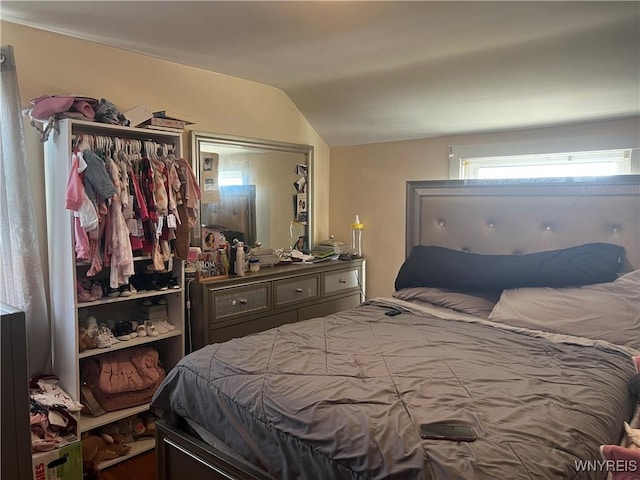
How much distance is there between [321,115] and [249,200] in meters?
0.96

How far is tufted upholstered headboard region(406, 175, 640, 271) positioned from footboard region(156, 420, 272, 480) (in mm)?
2097

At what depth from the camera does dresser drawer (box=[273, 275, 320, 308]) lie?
3.16 meters

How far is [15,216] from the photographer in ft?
7.41

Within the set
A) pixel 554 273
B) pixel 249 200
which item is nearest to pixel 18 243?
pixel 249 200

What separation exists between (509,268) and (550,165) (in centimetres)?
84

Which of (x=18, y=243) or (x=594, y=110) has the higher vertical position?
(x=594, y=110)

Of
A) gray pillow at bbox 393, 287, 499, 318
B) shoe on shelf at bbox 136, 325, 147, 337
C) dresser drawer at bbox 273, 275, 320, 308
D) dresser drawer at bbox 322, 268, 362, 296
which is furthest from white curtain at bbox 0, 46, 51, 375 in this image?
gray pillow at bbox 393, 287, 499, 318

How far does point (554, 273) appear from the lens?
2461 mm

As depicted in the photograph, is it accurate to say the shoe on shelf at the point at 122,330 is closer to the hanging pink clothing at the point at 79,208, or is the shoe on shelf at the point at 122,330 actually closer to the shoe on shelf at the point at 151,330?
the shoe on shelf at the point at 151,330

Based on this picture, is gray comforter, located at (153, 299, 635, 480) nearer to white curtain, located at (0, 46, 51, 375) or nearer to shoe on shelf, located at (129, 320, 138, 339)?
Result: shoe on shelf, located at (129, 320, 138, 339)

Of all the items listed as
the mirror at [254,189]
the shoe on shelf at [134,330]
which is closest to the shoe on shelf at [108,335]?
the shoe on shelf at [134,330]

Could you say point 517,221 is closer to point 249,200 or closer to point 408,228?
point 408,228

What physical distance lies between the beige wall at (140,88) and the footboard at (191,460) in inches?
52.2

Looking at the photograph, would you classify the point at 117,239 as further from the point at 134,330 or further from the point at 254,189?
the point at 254,189
